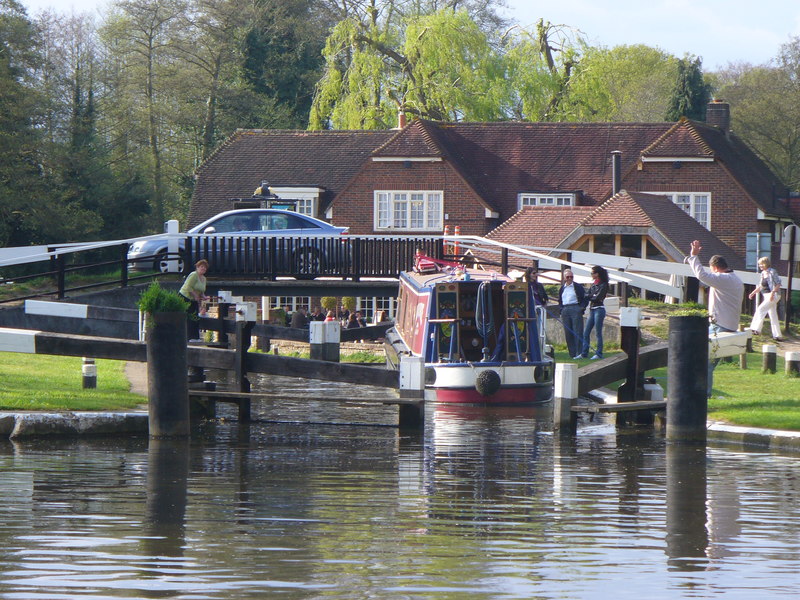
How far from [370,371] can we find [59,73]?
49.6 meters

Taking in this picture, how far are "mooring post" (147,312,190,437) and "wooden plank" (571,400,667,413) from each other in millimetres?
5252

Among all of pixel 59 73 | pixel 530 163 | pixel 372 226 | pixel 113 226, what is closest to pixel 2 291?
pixel 113 226

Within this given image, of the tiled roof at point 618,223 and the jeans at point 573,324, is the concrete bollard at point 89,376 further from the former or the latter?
the tiled roof at point 618,223

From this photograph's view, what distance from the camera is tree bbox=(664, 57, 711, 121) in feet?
212

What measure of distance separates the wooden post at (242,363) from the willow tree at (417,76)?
39869 mm

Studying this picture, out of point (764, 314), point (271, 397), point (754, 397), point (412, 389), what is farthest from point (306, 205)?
point (412, 389)

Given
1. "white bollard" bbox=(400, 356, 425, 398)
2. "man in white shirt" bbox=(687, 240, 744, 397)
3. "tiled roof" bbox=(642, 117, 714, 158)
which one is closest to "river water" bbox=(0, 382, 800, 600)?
"white bollard" bbox=(400, 356, 425, 398)

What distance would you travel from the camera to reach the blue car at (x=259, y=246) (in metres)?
32.2

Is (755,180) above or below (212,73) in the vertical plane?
below

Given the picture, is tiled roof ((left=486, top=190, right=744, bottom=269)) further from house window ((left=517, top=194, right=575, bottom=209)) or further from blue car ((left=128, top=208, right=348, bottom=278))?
blue car ((left=128, top=208, right=348, bottom=278))

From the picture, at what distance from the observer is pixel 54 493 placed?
38.9 ft

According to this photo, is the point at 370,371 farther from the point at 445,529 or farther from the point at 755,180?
the point at 755,180

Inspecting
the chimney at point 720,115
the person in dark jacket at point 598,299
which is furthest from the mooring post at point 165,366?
the chimney at point 720,115

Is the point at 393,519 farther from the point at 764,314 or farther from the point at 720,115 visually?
the point at 720,115
